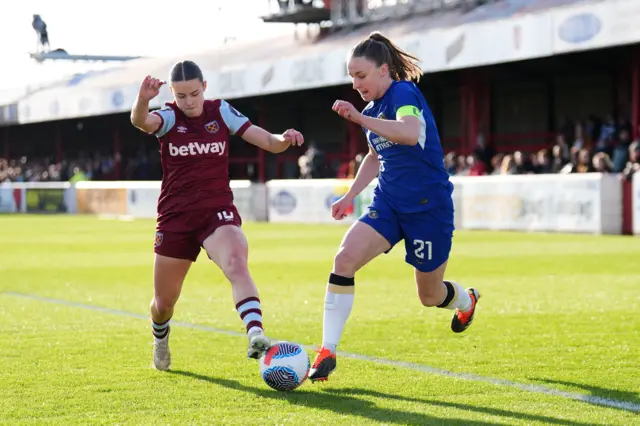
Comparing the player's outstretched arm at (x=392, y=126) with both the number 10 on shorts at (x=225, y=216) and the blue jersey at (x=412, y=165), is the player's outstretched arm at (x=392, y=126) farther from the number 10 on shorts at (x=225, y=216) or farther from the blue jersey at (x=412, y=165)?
the number 10 on shorts at (x=225, y=216)

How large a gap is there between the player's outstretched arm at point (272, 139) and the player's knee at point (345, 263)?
2.33ft

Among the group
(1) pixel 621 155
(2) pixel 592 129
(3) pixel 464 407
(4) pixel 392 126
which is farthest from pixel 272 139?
(2) pixel 592 129

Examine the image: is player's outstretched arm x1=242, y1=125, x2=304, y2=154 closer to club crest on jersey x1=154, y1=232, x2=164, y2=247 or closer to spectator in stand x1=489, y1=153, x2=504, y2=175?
club crest on jersey x1=154, y1=232, x2=164, y2=247

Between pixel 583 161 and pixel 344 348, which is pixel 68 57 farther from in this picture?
pixel 344 348

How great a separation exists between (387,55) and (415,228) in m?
1.03

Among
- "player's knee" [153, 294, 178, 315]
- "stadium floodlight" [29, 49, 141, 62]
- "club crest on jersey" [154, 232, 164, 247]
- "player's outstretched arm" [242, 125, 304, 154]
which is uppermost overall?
"stadium floodlight" [29, 49, 141, 62]

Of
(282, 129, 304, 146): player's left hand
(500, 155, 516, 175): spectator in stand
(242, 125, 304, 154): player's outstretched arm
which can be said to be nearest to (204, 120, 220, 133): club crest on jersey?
(242, 125, 304, 154): player's outstretched arm

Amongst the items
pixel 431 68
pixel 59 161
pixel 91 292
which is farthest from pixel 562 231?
Result: pixel 59 161

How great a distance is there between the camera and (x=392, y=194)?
689cm

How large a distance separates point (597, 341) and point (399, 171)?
245 cm

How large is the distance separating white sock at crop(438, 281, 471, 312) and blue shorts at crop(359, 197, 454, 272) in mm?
601

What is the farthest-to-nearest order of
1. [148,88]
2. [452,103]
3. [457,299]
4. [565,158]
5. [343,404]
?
[452,103] → [565,158] → [457,299] → [148,88] → [343,404]

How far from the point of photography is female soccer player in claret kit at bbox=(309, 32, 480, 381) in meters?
6.73

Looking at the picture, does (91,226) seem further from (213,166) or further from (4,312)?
(213,166)
